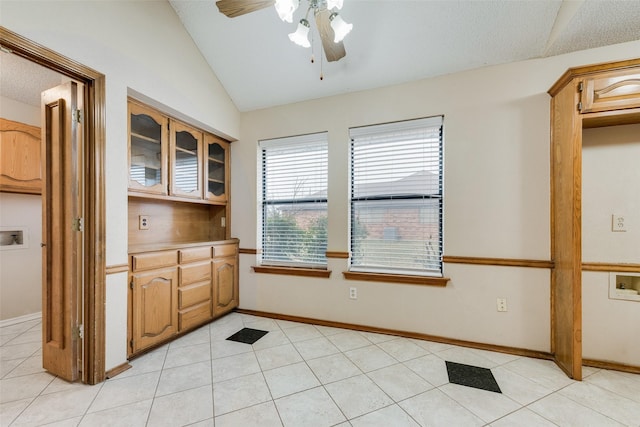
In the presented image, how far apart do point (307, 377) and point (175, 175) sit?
217 cm

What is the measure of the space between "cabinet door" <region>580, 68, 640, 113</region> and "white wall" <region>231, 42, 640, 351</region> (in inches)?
13.1

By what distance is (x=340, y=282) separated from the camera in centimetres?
282

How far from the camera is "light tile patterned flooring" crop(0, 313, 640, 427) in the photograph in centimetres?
151

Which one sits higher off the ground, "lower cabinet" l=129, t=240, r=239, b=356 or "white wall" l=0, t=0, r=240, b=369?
"white wall" l=0, t=0, r=240, b=369

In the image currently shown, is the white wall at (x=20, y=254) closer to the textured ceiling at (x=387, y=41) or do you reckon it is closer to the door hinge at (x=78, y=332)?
the textured ceiling at (x=387, y=41)

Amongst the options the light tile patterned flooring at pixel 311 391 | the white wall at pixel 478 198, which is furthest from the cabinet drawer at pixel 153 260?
the white wall at pixel 478 198

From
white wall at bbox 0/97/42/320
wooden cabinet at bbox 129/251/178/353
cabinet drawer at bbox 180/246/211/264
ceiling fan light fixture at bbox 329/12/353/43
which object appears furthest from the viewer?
white wall at bbox 0/97/42/320

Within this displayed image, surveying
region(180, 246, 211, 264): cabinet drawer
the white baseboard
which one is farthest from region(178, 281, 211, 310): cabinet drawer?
the white baseboard

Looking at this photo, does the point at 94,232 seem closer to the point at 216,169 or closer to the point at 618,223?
the point at 216,169

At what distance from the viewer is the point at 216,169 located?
319 centimetres

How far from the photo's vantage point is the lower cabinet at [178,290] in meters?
2.15

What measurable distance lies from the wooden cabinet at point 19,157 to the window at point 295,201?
8.34 feet

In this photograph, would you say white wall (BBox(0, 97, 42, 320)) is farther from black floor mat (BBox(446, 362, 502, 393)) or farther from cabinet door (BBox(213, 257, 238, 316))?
black floor mat (BBox(446, 362, 502, 393))

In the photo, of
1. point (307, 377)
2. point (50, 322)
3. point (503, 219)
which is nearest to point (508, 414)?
point (307, 377)
